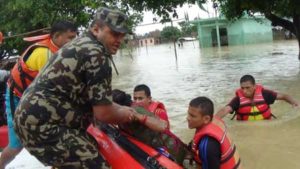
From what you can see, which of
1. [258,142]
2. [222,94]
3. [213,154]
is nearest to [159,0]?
[222,94]

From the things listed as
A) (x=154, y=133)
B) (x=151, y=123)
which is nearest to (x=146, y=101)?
(x=154, y=133)

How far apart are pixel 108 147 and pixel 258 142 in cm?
386

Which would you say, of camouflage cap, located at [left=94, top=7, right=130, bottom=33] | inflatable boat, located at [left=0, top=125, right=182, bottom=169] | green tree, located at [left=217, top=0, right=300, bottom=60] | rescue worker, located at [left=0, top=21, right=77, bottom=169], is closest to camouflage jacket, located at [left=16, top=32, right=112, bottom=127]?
camouflage cap, located at [left=94, top=7, right=130, bottom=33]

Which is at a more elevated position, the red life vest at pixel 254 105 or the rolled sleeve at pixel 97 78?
the rolled sleeve at pixel 97 78

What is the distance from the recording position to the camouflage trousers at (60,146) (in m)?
2.77

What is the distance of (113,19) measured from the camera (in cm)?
278

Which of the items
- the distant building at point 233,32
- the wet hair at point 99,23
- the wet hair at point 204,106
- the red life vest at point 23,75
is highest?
the wet hair at point 99,23

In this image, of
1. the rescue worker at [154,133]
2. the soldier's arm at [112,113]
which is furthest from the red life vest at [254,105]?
the soldier's arm at [112,113]

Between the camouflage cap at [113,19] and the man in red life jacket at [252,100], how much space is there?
12.8 feet

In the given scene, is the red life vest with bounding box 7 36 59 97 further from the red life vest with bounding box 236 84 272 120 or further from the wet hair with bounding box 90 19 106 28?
the red life vest with bounding box 236 84 272 120

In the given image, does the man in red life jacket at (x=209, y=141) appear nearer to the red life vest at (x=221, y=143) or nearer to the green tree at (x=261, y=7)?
the red life vest at (x=221, y=143)

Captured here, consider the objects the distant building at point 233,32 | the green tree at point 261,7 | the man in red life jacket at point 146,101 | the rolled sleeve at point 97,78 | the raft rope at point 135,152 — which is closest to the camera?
the rolled sleeve at point 97,78

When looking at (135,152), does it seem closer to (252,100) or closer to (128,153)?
(128,153)

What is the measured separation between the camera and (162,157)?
10.2 ft
